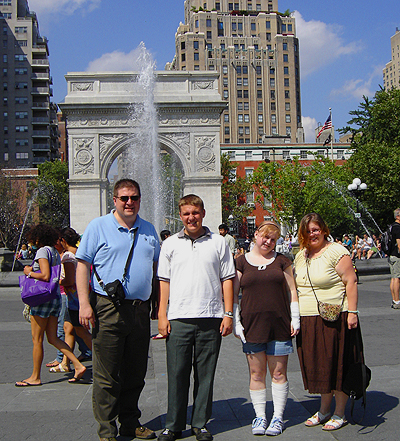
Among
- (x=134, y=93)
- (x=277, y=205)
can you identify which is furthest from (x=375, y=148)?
(x=134, y=93)

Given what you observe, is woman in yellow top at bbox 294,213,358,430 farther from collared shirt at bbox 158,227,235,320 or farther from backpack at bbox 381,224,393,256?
backpack at bbox 381,224,393,256

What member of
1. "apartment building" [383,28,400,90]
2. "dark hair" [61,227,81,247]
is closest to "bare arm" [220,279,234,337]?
"dark hair" [61,227,81,247]

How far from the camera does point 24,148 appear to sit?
71.2 m

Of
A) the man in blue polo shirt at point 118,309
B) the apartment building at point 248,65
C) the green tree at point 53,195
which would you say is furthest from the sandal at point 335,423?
the apartment building at point 248,65

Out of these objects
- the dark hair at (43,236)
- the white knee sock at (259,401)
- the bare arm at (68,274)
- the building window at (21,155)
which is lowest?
the white knee sock at (259,401)

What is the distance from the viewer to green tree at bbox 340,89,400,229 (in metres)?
34.0

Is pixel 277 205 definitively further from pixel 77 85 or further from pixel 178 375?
pixel 178 375

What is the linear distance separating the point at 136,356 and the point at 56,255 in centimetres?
216

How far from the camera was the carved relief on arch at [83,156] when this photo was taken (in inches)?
1094

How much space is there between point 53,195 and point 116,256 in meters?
52.7

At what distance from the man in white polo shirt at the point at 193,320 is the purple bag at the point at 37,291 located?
2017 mm

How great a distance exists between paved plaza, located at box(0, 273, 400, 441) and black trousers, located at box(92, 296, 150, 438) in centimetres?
23

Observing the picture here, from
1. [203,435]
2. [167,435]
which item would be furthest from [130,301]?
[203,435]

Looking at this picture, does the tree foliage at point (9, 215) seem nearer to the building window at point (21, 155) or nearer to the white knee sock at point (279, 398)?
the building window at point (21, 155)
